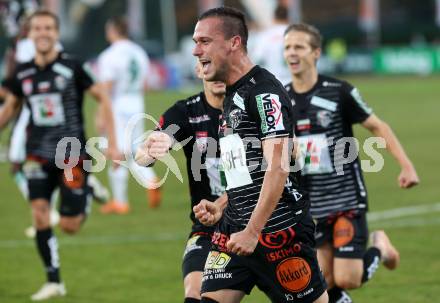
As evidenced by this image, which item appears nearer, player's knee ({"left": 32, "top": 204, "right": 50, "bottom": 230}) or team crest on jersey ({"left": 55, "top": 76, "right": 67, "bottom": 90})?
player's knee ({"left": 32, "top": 204, "right": 50, "bottom": 230})

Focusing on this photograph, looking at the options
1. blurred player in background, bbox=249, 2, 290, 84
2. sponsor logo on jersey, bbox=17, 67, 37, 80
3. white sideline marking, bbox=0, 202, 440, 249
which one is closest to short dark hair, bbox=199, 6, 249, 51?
sponsor logo on jersey, bbox=17, 67, 37, 80

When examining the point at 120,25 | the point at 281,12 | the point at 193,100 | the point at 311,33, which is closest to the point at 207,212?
the point at 193,100

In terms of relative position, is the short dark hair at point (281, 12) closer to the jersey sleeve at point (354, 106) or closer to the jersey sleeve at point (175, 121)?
the jersey sleeve at point (354, 106)

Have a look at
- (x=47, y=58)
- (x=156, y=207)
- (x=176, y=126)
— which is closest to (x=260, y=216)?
(x=176, y=126)

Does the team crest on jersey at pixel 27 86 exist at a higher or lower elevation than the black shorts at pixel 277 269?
higher

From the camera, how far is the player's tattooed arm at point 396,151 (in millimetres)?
8219

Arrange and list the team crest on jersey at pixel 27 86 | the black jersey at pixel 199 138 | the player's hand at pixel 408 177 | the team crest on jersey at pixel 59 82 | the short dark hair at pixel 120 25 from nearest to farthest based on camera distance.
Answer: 1. the black jersey at pixel 199 138
2. the player's hand at pixel 408 177
3. the team crest on jersey at pixel 27 86
4. the team crest on jersey at pixel 59 82
5. the short dark hair at pixel 120 25

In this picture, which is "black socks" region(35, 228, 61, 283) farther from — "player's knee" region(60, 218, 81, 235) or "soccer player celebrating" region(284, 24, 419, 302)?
"soccer player celebrating" region(284, 24, 419, 302)

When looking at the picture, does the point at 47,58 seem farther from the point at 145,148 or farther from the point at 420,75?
the point at 420,75

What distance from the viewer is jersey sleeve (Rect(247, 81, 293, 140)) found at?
19.1ft

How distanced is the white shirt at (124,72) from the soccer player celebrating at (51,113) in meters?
5.22

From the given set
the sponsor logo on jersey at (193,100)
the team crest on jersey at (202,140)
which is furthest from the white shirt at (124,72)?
the team crest on jersey at (202,140)

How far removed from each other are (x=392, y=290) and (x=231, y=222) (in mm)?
3643

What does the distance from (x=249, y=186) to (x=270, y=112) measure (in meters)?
0.53
